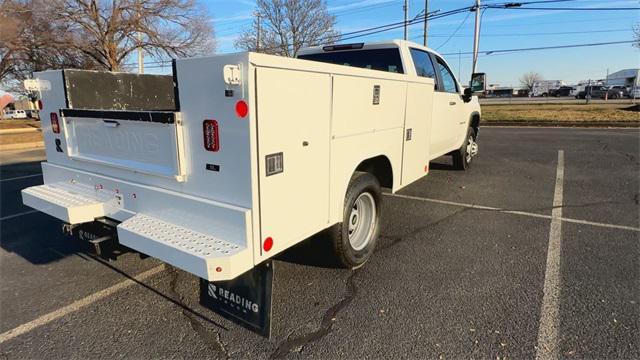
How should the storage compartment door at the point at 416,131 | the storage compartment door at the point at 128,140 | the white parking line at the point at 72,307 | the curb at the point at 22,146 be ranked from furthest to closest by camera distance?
the curb at the point at 22,146 < the storage compartment door at the point at 416,131 < the white parking line at the point at 72,307 < the storage compartment door at the point at 128,140

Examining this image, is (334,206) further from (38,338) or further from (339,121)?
(38,338)


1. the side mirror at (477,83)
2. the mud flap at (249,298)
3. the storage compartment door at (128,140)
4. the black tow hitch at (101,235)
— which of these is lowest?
the mud flap at (249,298)

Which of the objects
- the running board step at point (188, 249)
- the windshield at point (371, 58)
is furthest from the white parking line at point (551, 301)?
the windshield at point (371, 58)

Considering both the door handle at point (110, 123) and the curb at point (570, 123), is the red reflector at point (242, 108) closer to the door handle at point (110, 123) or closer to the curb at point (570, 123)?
the door handle at point (110, 123)

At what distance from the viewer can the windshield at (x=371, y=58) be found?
4.88 m

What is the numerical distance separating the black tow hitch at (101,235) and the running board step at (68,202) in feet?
0.38

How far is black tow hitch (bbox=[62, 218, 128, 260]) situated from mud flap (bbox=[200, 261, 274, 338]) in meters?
0.92

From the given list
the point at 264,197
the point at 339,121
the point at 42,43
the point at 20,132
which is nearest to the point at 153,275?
the point at 264,197

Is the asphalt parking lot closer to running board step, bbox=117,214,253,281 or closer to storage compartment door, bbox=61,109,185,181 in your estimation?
running board step, bbox=117,214,253,281

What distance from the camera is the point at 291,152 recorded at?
2.41 meters

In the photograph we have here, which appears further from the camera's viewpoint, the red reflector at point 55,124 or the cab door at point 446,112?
the cab door at point 446,112

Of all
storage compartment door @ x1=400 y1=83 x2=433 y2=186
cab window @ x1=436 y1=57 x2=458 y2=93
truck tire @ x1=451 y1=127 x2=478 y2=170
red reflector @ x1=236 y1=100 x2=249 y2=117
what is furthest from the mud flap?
truck tire @ x1=451 y1=127 x2=478 y2=170

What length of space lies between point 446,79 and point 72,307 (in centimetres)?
554

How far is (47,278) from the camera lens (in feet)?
11.8
